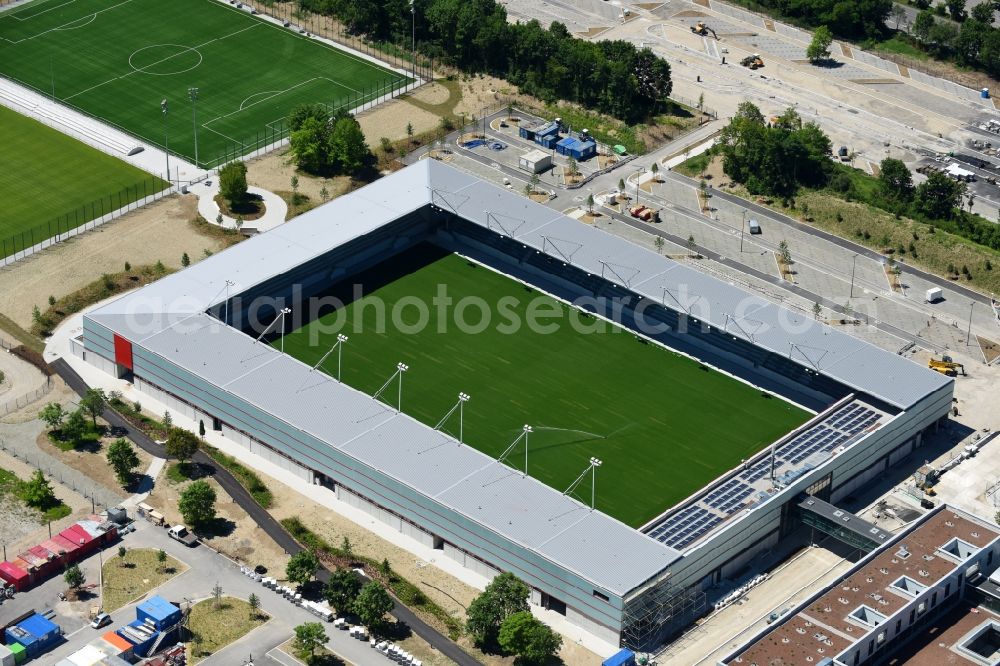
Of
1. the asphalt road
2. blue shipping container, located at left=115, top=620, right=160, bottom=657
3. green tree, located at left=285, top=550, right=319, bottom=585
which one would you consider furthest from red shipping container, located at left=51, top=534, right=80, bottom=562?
green tree, located at left=285, top=550, right=319, bottom=585

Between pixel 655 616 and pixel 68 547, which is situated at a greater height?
pixel 655 616

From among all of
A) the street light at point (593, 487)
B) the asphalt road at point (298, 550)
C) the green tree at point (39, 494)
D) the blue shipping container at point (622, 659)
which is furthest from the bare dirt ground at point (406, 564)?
the green tree at point (39, 494)

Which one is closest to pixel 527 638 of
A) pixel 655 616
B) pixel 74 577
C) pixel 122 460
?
pixel 655 616

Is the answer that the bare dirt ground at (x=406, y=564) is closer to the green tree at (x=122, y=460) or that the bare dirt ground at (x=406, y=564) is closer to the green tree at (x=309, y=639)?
the green tree at (x=309, y=639)

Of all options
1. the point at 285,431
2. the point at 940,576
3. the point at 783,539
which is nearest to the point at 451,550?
the point at 285,431

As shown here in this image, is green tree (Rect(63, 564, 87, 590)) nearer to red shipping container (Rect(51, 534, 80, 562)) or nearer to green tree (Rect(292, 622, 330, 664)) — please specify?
red shipping container (Rect(51, 534, 80, 562))

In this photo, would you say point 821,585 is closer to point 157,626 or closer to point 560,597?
point 560,597

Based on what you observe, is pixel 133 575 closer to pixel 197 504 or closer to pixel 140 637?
pixel 197 504
